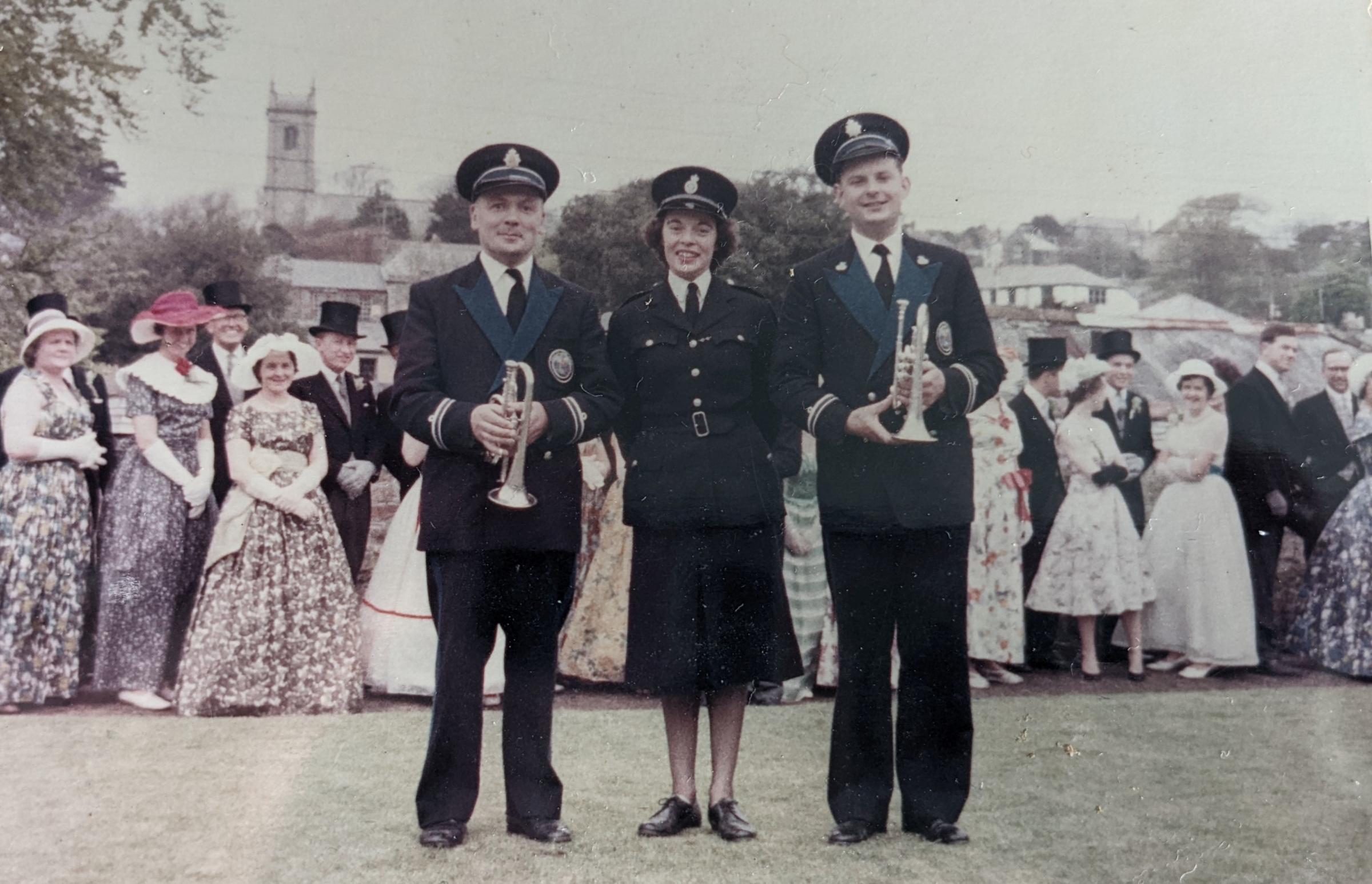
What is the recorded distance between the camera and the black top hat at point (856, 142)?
13.4ft

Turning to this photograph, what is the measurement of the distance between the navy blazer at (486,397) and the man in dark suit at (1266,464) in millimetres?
2326

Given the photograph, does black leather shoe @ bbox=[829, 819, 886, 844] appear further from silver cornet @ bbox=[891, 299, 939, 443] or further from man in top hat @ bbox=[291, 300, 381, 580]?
man in top hat @ bbox=[291, 300, 381, 580]

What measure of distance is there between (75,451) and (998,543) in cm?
336

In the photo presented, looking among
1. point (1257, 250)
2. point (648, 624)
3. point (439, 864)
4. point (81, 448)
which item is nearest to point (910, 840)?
point (648, 624)

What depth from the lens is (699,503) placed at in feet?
12.6

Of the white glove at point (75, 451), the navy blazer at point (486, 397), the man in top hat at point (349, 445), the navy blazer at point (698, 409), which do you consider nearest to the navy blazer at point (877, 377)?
the navy blazer at point (698, 409)

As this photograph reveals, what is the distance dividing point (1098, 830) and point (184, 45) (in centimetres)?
380

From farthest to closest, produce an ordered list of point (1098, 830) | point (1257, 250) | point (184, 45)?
point (1257, 250), point (184, 45), point (1098, 830)

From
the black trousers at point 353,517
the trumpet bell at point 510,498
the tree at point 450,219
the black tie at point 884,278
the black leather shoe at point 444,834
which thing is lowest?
the black leather shoe at point 444,834

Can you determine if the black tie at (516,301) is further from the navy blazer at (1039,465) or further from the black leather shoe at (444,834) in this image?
the navy blazer at (1039,465)

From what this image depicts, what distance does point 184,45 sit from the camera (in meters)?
4.34

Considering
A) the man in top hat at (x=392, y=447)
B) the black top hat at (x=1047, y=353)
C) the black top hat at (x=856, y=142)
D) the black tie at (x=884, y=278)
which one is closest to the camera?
the black tie at (x=884, y=278)

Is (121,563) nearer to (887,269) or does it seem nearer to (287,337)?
(287,337)

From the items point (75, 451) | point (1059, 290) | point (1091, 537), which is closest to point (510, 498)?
point (75, 451)
